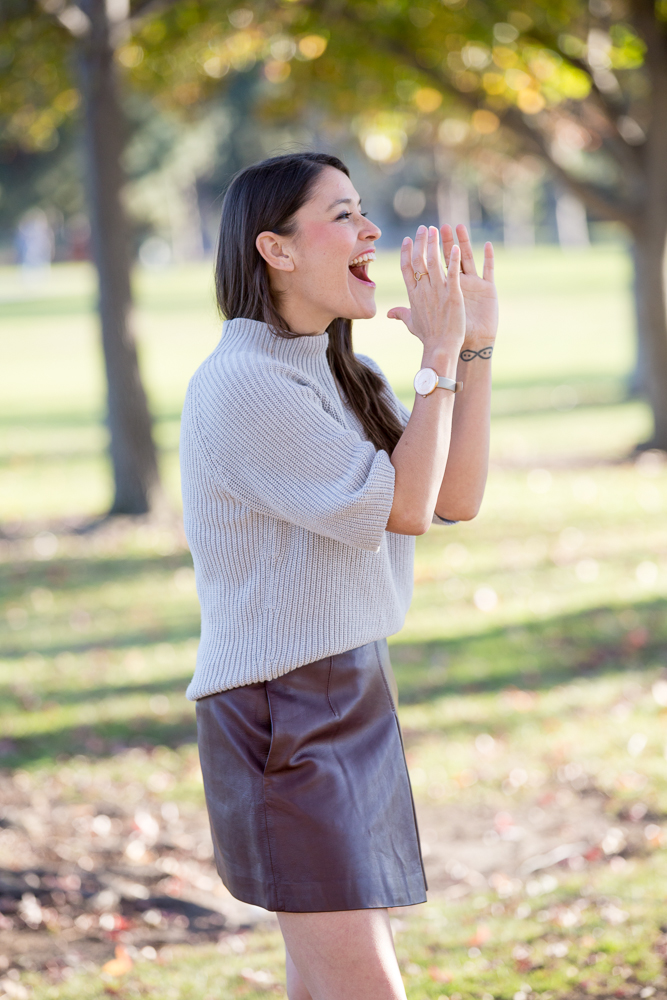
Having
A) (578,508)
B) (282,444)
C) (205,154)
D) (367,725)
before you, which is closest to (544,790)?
(367,725)

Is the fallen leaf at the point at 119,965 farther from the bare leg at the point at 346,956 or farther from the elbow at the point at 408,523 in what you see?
the elbow at the point at 408,523

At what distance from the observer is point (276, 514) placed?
7.00 ft

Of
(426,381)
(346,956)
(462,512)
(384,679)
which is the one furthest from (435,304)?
(346,956)

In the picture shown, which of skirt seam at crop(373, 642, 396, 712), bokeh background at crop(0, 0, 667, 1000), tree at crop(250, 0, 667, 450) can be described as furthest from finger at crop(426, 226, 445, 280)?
tree at crop(250, 0, 667, 450)

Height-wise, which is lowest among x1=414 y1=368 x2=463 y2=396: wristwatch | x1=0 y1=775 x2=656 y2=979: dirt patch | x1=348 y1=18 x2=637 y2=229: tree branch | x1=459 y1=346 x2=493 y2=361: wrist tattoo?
x1=0 y1=775 x2=656 y2=979: dirt patch

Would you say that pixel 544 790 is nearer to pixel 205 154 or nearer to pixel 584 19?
pixel 584 19

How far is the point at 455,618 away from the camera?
24.6 ft

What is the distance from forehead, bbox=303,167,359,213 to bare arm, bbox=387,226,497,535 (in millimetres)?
157

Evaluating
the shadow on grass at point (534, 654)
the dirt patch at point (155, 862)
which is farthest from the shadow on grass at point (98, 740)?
the shadow on grass at point (534, 654)

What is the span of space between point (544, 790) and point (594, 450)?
837 cm

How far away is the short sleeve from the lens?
6.82 feet

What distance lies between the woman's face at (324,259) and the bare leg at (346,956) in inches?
46.4

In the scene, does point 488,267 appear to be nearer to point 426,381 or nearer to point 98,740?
point 426,381

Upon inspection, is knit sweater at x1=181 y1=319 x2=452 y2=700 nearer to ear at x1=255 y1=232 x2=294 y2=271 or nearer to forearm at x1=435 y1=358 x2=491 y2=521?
ear at x1=255 y1=232 x2=294 y2=271
